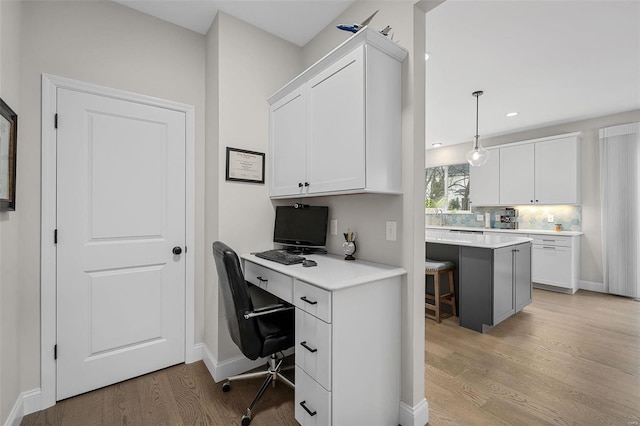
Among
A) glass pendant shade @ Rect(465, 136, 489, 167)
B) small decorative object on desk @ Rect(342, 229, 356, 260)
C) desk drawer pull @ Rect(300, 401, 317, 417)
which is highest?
glass pendant shade @ Rect(465, 136, 489, 167)

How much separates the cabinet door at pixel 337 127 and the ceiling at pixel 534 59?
1.18m

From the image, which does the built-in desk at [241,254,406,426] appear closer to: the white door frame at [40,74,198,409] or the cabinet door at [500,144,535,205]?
the white door frame at [40,74,198,409]

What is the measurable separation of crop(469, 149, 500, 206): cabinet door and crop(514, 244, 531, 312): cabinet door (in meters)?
2.30

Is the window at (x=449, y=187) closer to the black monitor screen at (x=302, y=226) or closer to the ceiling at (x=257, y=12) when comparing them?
the black monitor screen at (x=302, y=226)

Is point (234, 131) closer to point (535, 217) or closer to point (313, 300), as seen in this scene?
point (313, 300)

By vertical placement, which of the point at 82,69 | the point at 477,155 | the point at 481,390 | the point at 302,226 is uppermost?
the point at 82,69

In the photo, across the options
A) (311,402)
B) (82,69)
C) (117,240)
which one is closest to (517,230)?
(311,402)

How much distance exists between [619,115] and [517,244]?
313 centimetres

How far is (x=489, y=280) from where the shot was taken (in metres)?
2.91

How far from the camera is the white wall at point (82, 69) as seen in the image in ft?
5.86

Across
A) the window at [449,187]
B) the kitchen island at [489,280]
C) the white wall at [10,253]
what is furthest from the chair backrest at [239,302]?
the window at [449,187]

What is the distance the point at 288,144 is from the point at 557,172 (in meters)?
4.88

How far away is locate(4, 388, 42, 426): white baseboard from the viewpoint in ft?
5.50

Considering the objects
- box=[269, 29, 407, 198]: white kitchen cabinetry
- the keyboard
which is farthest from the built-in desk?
box=[269, 29, 407, 198]: white kitchen cabinetry
